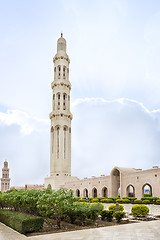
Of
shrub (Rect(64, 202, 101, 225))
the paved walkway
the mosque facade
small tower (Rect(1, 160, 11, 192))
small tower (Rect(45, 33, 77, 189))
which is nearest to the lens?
the paved walkway

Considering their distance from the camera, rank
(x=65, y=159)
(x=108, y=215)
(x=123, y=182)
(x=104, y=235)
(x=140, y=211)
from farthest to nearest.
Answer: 1. (x=65, y=159)
2. (x=123, y=182)
3. (x=140, y=211)
4. (x=108, y=215)
5. (x=104, y=235)

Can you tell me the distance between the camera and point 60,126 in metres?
50.4

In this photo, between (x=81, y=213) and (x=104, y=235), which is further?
(x=81, y=213)

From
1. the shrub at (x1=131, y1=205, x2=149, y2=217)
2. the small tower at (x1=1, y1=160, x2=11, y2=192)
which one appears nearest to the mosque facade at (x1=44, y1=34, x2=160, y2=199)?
the shrub at (x1=131, y1=205, x2=149, y2=217)

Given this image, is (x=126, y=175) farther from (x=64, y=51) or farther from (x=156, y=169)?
(x=64, y=51)

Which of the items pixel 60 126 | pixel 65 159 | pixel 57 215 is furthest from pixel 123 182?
pixel 57 215

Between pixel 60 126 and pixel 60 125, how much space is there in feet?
0.68

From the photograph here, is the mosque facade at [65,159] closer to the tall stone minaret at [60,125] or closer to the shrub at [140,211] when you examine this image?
the tall stone minaret at [60,125]

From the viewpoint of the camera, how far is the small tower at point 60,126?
49062mm

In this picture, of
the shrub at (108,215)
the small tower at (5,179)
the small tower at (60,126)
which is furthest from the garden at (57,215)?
the small tower at (5,179)

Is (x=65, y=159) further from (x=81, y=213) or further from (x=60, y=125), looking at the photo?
(x=81, y=213)

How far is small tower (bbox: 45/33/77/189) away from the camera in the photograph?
4906 cm

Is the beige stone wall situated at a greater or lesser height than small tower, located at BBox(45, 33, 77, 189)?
lesser

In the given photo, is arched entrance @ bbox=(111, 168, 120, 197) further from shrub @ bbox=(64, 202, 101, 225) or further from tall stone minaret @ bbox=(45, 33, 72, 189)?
shrub @ bbox=(64, 202, 101, 225)
